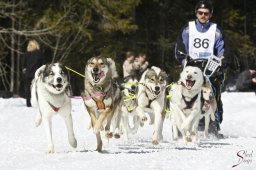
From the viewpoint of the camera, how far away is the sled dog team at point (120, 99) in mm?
6809

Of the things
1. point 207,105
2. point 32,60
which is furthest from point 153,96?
point 32,60

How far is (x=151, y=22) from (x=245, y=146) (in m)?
17.3

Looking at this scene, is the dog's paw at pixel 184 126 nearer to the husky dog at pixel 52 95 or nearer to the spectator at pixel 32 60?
the husky dog at pixel 52 95

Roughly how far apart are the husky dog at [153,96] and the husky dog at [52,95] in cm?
116

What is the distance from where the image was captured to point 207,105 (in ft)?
26.9

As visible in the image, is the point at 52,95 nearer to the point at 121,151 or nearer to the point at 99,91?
the point at 99,91

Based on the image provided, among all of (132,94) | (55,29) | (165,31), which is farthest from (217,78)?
(165,31)

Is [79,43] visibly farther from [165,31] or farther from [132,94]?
[132,94]

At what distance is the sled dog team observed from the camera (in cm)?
681

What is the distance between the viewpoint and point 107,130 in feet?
23.4

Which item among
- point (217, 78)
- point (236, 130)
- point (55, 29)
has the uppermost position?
point (55, 29)

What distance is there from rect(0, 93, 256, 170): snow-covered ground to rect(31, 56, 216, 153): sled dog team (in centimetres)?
21

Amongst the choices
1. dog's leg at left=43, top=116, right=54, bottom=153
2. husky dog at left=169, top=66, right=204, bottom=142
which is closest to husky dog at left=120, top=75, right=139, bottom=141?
husky dog at left=169, top=66, right=204, bottom=142

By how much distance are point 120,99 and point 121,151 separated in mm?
758
